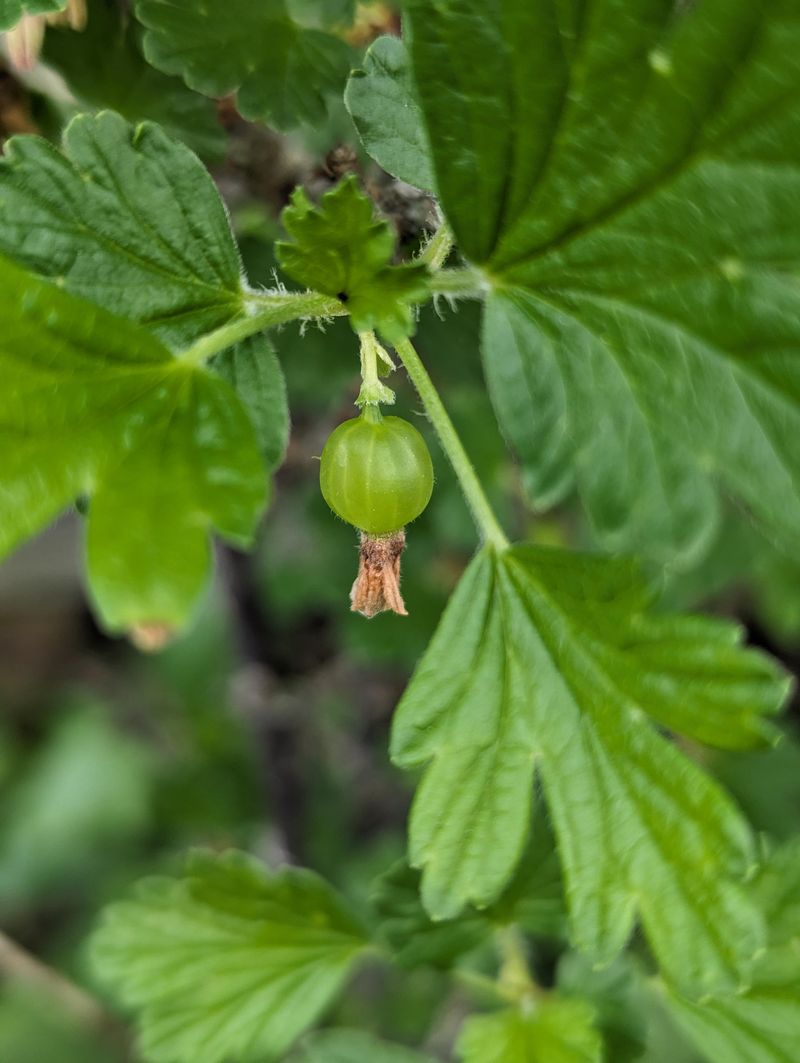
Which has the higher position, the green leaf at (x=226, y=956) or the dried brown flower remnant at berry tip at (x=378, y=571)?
the dried brown flower remnant at berry tip at (x=378, y=571)

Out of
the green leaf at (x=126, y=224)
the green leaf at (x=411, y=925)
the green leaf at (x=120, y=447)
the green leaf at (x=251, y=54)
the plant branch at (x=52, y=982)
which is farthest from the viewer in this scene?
the plant branch at (x=52, y=982)

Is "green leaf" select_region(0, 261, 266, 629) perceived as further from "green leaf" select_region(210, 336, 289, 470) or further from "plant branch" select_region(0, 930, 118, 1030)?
"plant branch" select_region(0, 930, 118, 1030)

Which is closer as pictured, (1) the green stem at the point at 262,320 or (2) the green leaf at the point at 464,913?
(1) the green stem at the point at 262,320

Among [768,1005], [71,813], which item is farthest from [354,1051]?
[71,813]

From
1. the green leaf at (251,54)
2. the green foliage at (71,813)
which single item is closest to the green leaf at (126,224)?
the green leaf at (251,54)

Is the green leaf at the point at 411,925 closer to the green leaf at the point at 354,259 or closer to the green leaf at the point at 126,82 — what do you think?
the green leaf at the point at 354,259

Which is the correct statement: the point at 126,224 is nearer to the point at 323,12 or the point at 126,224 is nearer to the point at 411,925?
the point at 323,12

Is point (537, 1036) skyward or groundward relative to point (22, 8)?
groundward
